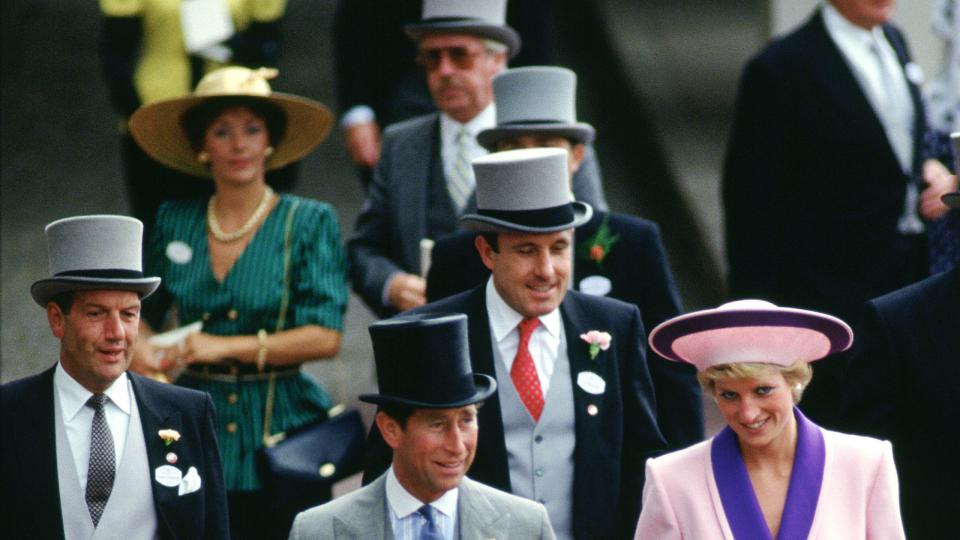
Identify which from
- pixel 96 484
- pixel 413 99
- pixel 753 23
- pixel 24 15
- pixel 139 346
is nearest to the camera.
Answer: pixel 96 484

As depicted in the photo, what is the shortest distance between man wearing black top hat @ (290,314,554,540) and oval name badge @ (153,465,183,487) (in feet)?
1.84

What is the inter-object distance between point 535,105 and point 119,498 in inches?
86.8

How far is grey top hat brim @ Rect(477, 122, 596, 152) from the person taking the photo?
26.3 ft

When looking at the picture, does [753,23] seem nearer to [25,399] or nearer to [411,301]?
[411,301]

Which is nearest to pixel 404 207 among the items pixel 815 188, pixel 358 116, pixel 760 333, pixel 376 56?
pixel 358 116

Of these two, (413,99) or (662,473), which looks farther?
(413,99)

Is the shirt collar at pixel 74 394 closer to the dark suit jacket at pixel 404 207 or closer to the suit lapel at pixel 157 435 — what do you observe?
the suit lapel at pixel 157 435

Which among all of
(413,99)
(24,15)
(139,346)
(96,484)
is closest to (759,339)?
(96,484)

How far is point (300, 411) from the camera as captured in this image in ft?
26.9

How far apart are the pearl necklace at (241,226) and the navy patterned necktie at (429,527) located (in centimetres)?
218

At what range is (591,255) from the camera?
26.0ft

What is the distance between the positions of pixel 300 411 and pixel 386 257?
86 cm

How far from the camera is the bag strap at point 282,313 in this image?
318 inches

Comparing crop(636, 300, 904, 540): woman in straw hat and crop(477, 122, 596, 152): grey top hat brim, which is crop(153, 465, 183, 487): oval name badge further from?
crop(477, 122, 596, 152): grey top hat brim
